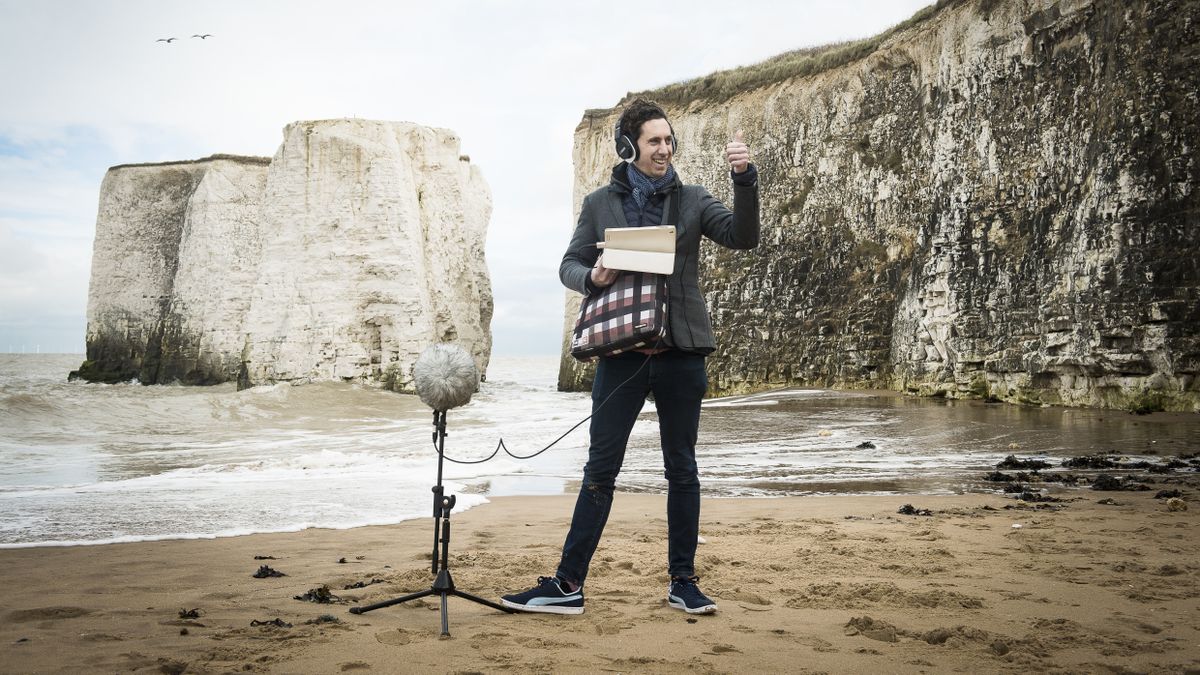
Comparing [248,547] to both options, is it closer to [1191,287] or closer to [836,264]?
[1191,287]

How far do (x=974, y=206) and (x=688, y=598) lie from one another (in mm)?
15142

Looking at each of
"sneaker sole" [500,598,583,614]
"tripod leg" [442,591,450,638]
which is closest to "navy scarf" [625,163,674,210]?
"sneaker sole" [500,598,583,614]

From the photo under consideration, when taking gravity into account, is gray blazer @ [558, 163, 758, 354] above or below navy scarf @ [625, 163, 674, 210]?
below

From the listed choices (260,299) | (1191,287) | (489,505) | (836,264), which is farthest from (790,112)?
(489,505)

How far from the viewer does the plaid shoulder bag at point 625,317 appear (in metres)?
3.10

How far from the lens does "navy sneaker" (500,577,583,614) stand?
308cm

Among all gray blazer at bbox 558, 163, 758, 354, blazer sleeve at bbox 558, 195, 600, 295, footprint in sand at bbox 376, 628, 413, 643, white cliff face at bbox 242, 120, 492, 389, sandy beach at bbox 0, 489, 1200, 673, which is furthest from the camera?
white cliff face at bbox 242, 120, 492, 389

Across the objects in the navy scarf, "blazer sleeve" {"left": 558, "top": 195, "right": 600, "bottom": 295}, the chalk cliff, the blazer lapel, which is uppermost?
the chalk cliff

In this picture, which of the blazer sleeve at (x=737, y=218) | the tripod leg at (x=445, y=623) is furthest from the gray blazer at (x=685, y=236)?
the tripod leg at (x=445, y=623)

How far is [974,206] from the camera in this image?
640 inches

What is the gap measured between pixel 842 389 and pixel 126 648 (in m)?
18.8

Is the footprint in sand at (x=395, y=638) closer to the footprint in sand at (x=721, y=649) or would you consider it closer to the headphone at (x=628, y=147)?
the footprint in sand at (x=721, y=649)

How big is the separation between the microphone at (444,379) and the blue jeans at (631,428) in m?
0.53

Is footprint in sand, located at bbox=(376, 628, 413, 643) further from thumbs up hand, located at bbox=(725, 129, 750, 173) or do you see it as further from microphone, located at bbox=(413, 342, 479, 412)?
thumbs up hand, located at bbox=(725, 129, 750, 173)
